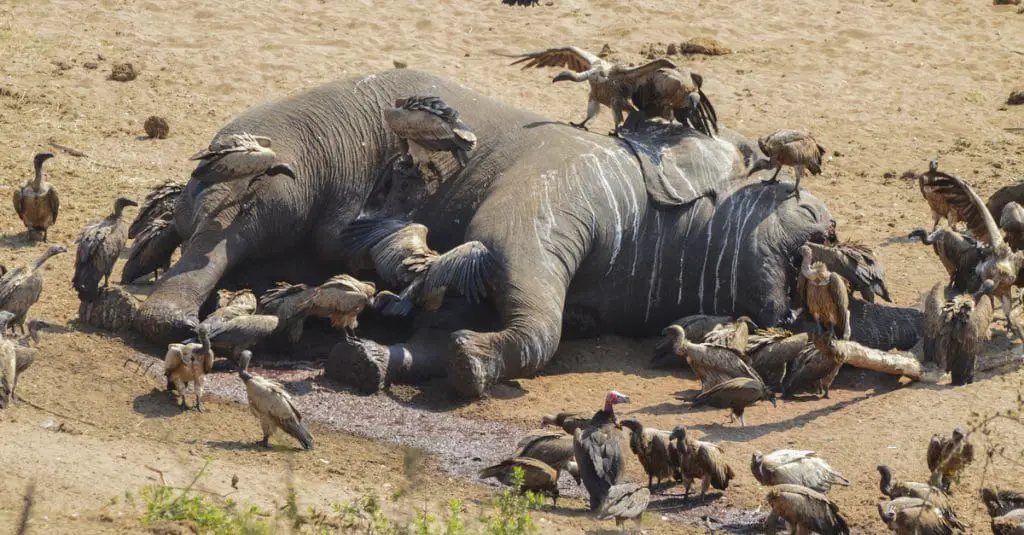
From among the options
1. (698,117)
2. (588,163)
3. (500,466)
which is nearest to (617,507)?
(500,466)

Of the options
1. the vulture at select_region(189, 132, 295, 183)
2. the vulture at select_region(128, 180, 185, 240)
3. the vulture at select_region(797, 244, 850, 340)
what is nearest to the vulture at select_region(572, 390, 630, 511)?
the vulture at select_region(797, 244, 850, 340)

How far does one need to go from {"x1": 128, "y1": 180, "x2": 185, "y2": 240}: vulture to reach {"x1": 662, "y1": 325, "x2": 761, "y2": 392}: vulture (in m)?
4.04

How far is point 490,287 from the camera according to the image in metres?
11.5

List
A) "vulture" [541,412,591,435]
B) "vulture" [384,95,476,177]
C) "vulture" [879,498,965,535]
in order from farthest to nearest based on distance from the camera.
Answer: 1. "vulture" [384,95,476,177]
2. "vulture" [541,412,591,435]
3. "vulture" [879,498,965,535]

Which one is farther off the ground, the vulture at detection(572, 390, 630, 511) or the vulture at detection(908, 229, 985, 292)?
the vulture at detection(572, 390, 630, 511)

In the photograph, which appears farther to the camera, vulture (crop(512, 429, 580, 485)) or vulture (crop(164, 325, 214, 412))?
vulture (crop(164, 325, 214, 412))

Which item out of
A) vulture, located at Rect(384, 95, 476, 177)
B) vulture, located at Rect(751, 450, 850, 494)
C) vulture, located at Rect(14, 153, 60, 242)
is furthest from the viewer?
vulture, located at Rect(14, 153, 60, 242)

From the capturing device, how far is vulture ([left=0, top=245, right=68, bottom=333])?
10.6 m

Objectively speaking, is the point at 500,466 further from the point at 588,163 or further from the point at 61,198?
the point at 61,198

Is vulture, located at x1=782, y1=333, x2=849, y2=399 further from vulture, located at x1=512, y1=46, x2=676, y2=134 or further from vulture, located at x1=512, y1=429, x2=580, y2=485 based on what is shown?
vulture, located at x1=512, y1=46, x2=676, y2=134

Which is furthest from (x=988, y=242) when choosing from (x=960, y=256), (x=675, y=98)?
(x=675, y=98)

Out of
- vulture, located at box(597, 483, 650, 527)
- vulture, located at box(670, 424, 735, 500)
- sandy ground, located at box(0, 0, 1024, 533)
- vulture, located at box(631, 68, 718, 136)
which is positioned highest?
vulture, located at box(631, 68, 718, 136)

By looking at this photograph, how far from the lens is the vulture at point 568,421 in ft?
32.6

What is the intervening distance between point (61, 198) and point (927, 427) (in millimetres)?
7768
